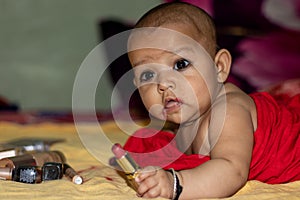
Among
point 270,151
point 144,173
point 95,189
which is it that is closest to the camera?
point 144,173

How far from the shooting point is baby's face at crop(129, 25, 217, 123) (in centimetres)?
122

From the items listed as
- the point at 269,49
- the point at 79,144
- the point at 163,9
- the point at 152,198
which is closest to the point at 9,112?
the point at 79,144

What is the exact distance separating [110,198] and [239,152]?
0.25m

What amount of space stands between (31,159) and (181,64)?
368mm

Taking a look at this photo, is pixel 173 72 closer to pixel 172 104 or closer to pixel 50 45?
pixel 172 104

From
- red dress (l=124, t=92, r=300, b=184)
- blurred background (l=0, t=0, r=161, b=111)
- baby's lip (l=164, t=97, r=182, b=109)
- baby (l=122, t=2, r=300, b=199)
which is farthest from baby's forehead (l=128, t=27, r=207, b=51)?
blurred background (l=0, t=0, r=161, b=111)

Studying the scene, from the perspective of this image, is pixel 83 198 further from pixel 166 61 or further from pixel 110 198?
pixel 166 61

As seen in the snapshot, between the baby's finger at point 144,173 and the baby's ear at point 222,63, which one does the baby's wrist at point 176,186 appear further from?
the baby's ear at point 222,63

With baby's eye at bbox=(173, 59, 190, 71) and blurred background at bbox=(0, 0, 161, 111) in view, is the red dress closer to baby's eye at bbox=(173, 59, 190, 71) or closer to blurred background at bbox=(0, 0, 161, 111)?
baby's eye at bbox=(173, 59, 190, 71)

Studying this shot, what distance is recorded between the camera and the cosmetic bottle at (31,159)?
1270 mm

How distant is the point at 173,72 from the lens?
4.02 feet

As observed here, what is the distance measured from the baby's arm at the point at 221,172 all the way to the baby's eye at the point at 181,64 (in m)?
0.12

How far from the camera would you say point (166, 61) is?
4.04 ft

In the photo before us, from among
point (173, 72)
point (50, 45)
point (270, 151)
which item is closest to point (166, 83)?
point (173, 72)
